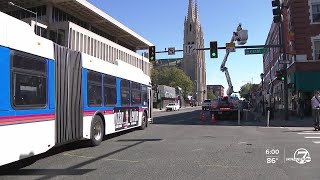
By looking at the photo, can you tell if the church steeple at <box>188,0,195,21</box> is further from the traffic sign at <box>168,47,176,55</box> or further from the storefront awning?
the storefront awning

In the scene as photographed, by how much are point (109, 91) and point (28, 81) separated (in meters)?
6.02

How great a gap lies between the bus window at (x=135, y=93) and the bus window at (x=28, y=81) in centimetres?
846

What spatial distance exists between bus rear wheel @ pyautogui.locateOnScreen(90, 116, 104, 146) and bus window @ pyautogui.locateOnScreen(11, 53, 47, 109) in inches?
136

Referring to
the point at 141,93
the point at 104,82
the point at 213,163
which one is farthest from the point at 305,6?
the point at 213,163

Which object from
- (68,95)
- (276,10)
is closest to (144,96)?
(68,95)

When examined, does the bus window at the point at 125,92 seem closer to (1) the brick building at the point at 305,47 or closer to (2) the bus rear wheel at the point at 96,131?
(2) the bus rear wheel at the point at 96,131

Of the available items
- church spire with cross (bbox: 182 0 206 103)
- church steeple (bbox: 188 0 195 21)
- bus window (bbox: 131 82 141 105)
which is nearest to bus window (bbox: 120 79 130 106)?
bus window (bbox: 131 82 141 105)

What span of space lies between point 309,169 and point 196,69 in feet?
541

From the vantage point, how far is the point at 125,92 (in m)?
17.1

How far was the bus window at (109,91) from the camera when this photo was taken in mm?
14570

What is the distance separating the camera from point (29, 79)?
917 centimetres

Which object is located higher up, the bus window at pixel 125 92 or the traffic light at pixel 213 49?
the traffic light at pixel 213 49

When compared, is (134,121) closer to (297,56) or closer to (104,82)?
(104,82)

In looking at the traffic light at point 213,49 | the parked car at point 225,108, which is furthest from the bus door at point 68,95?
the parked car at point 225,108
